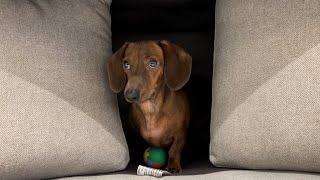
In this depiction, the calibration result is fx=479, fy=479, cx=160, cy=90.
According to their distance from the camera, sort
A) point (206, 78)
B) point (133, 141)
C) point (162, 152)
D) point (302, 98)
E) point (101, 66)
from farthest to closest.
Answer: point (206, 78), point (133, 141), point (162, 152), point (101, 66), point (302, 98)

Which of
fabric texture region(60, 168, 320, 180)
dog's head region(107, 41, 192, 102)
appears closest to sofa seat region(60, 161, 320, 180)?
fabric texture region(60, 168, 320, 180)

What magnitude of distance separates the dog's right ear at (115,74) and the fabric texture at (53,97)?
3 centimetres

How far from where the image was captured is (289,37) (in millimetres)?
1423

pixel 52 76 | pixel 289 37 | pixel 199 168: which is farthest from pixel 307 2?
pixel 52 76

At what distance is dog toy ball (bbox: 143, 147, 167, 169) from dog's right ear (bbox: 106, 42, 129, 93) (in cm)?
28

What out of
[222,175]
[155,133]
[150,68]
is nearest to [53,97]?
[150,68]

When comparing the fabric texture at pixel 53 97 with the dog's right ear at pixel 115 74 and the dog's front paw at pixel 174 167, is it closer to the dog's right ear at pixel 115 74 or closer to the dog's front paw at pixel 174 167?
the dog's right ear at pixel 115 74

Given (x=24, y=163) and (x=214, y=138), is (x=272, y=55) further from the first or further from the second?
(x=24, y=163)

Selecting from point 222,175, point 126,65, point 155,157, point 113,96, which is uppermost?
point 126,65

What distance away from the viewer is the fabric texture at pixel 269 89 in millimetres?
1389

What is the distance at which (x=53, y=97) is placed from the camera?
148 cm

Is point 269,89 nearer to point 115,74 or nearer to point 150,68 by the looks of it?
point 150,68

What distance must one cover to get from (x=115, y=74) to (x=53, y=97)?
0.23 meters

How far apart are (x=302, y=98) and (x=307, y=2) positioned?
0.29 meters
